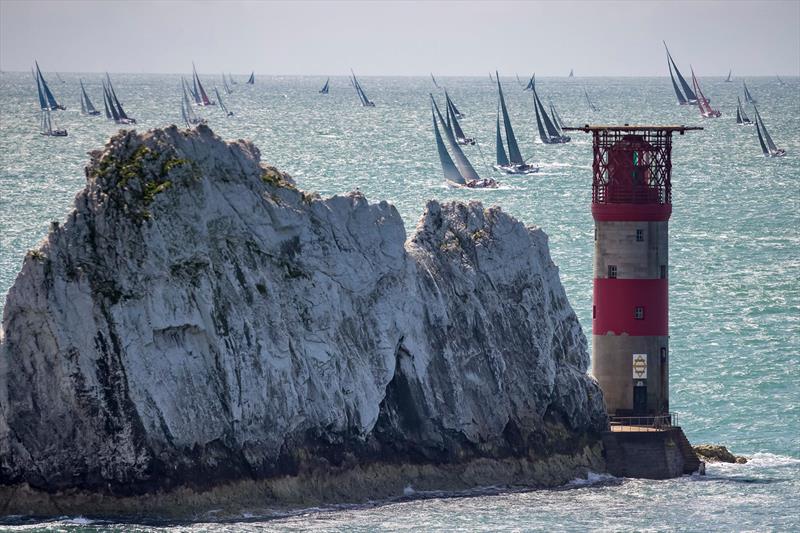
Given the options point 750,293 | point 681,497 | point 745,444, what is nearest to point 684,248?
point 750,293

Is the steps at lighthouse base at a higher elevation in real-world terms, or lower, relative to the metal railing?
lower

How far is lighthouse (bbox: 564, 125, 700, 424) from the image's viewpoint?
5572 cm

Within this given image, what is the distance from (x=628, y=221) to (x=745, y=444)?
8.08 meters

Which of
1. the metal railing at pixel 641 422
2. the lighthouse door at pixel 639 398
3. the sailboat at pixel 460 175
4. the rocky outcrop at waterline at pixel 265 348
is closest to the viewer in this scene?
the rocky outcrop at waterline at pixel 265 348

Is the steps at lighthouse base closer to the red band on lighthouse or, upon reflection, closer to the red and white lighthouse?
the red and white lighthouse

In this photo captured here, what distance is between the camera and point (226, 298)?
159ft

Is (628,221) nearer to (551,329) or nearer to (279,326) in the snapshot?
(551,329)

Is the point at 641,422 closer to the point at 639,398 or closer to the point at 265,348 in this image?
the point at 639,398

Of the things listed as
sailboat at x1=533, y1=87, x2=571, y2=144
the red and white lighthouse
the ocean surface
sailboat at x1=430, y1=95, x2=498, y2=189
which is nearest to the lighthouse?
the red and white lighthouse

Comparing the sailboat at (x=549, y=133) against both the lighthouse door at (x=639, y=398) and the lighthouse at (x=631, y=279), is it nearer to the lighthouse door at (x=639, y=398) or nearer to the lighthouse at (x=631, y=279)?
the lighthouse at (x=631, y=279)

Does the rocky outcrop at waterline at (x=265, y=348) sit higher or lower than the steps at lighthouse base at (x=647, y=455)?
higher

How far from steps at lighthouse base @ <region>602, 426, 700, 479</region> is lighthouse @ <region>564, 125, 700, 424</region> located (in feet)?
5.02

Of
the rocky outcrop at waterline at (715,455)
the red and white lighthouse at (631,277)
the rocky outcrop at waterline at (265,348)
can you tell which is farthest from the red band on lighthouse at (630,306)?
the rocky outcrop at waterline at (715,455)

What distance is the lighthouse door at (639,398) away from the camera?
184 feet
